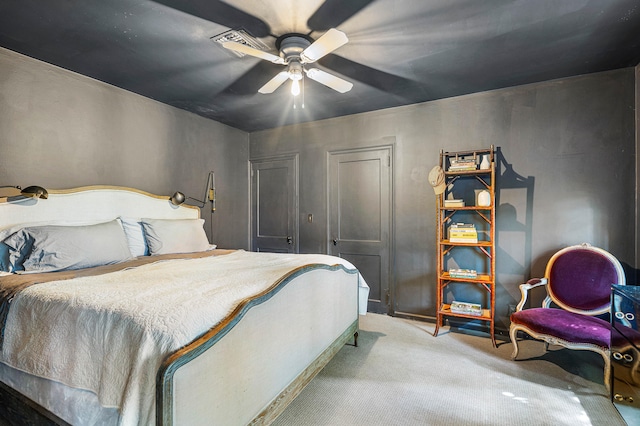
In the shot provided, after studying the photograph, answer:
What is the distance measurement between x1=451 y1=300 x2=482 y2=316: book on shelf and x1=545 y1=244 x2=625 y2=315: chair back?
0.63m

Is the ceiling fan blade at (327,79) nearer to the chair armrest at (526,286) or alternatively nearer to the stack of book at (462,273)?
the stack of book at (462,273)

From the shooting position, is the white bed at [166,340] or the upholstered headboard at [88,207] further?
the upholstered headboard at [88,207]

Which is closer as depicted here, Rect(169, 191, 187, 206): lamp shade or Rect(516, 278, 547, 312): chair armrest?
Rect(516, 278, 547, 312): chair armrest

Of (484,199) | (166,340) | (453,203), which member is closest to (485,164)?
(484,199)

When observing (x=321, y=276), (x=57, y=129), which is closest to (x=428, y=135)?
(x=321, y=276)

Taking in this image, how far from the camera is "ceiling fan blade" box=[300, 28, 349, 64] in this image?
1810mm

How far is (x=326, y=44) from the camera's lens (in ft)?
6.32

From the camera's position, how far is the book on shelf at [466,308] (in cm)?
304

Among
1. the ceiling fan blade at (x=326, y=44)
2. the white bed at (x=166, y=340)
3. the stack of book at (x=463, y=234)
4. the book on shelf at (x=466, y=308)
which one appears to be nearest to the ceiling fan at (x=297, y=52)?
the ceiling fan blade at (x=326, y=44)

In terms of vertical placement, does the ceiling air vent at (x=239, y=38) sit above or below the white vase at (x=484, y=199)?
above

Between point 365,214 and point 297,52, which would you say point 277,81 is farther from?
point 365,214

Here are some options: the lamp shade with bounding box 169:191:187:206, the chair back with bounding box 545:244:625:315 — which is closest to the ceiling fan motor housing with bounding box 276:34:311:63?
the lamp shade with bounding box 169:191:187:206

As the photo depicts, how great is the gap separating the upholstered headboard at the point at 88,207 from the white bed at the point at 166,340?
88 millimetres

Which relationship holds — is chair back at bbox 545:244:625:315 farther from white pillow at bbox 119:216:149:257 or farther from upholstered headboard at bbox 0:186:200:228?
upholstered headboard at bbox 0:186:200:228
